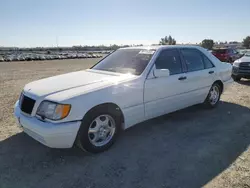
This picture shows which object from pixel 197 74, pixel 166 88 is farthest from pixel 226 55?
pixel 166 88

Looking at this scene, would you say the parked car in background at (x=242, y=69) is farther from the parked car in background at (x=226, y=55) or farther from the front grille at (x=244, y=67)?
the parked car in background at (x=226, y=55)

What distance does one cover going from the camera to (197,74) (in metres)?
4.87

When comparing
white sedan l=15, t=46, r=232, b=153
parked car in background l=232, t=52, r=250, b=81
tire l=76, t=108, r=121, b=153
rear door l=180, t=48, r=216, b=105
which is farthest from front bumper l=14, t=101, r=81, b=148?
parked car in background l=232, t=52, r=250, b=81

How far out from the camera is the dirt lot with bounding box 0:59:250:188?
9.21 feet

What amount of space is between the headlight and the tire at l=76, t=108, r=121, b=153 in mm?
304

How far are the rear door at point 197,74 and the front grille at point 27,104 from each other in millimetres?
2877

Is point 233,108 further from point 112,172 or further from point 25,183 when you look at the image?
point 25,183

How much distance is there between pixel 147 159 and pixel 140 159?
0.10 metres

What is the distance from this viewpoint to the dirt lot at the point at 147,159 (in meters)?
2.81

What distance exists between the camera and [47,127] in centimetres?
297

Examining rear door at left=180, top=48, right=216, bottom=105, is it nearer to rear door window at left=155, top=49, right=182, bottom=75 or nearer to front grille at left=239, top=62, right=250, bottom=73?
rear door window at left=155, top=49, right=182, bottom=75

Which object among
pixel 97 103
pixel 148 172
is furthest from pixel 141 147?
pixel 97 103

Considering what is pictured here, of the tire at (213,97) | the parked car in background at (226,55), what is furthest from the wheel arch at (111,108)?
the parked car in background at (226,55)

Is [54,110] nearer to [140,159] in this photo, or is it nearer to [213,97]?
[140,159]
